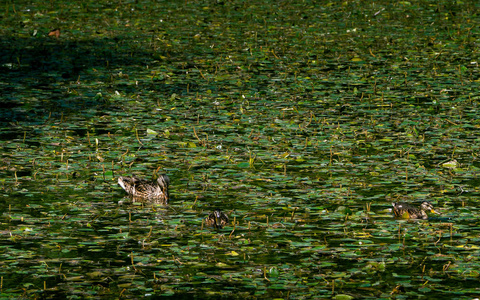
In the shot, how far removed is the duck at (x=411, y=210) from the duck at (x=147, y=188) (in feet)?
6.33

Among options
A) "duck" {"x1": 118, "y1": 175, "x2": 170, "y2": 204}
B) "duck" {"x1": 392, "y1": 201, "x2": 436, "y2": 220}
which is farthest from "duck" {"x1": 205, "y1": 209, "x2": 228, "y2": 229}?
"duck" {"x1": 392, "y1": 201, "x2": 436, "y2": 220}

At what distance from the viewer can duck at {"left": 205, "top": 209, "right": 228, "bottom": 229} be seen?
676cm

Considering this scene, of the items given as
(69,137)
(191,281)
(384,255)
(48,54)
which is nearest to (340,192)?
(384,255)

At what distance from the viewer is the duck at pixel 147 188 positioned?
7.46 meters

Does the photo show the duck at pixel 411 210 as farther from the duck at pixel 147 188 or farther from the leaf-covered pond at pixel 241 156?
the duck at pixel 147 188

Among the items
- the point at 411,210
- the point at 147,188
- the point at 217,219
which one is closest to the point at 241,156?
the point at 147,188

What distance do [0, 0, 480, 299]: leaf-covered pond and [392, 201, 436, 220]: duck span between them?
8cm

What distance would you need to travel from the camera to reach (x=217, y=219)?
6.76 m

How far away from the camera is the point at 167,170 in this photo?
27.6ft

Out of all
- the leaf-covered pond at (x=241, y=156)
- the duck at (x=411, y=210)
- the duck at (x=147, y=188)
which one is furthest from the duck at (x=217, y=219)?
the duck at (x=411, y=210)

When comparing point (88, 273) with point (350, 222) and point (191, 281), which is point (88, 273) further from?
point (350, 222)

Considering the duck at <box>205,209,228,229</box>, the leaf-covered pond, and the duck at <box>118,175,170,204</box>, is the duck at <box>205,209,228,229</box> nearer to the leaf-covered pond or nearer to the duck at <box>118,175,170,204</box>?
the leaf-covered pond

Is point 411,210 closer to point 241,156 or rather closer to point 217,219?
point 217,219

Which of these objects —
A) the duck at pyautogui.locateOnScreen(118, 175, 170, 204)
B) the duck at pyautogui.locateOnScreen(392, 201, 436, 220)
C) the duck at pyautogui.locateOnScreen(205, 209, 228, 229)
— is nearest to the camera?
the duck at pyautogui.locateOnScreen(205, 209, 228, 229)
